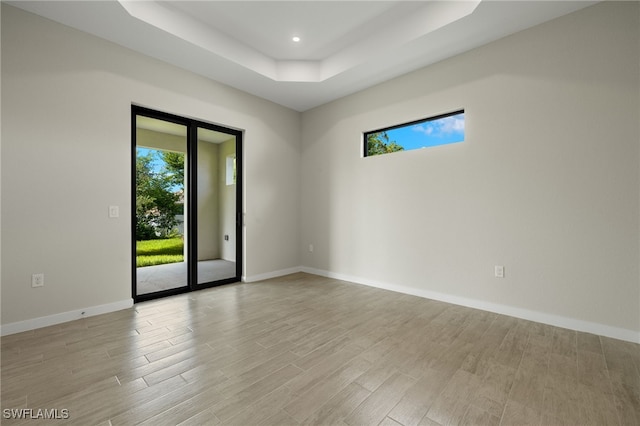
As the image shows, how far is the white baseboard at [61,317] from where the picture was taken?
2.54 metres

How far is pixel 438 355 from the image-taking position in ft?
7.14

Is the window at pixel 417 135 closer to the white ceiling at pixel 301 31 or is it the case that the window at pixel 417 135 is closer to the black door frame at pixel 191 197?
the white ceiling at pixel 301 31

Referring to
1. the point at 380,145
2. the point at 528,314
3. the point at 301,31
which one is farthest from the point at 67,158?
the point at 528,314

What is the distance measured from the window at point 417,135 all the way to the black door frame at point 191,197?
7.21 feet

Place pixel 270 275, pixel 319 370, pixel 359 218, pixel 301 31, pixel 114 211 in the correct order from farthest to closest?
pixel 270 275 < pixel 359 218 < pixel 301 31 < pixel 114 211 < pixel 319 370

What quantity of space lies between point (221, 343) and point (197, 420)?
3.00 ft

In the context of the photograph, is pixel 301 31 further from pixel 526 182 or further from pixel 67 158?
pixel 526 182

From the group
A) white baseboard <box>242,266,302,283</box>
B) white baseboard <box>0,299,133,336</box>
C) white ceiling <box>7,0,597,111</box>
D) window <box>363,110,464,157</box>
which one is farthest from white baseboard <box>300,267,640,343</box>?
white baseboard <box>0,299,133,336</box>

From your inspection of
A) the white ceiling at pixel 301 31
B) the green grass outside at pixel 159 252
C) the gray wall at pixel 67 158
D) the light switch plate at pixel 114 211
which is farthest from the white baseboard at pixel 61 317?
the white ceiling at pixel 301 31

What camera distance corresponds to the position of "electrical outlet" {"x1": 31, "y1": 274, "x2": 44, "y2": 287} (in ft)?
8.71

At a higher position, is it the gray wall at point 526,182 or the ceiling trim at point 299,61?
the ceiling trim at point 299,61

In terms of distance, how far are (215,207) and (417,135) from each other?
3.20m

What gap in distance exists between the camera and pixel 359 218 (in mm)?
4477

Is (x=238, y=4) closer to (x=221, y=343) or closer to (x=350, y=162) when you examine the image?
(x=350, y=162)
